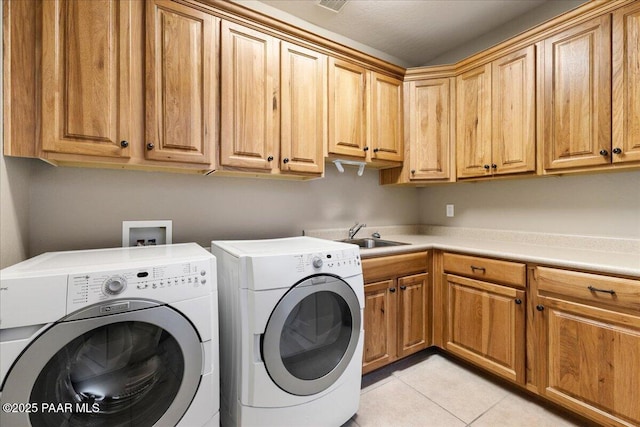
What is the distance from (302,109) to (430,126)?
1169 mm

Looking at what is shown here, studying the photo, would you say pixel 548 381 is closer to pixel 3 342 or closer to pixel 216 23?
pixel 3 342

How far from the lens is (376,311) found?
1869 mm

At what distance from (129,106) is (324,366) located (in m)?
1.60

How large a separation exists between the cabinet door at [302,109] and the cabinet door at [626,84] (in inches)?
65.7

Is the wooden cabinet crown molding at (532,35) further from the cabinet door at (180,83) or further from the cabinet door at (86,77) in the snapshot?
the cabinet door at (86,77)

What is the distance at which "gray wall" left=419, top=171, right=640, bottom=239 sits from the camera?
176cm

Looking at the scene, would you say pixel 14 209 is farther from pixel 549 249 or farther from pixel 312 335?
pixel 549 249

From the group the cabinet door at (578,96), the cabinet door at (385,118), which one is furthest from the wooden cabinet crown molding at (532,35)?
the cabinet door at (385,118)

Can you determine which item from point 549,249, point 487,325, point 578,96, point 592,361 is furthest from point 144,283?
point 578,96

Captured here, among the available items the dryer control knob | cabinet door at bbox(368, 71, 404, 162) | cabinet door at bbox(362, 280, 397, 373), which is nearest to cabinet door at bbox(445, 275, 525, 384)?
cabinet door at bbox(362, 280, 397, 373)

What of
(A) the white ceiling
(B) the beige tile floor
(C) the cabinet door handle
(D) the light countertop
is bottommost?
(B) the beige tile floor

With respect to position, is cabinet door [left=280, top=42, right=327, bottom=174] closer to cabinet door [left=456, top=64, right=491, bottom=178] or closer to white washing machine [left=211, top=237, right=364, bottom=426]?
white washing machine [left=211, top=237, right=364, bottom=426]

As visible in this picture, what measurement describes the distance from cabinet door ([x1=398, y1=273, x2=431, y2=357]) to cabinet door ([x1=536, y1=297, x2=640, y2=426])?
0.70 metres

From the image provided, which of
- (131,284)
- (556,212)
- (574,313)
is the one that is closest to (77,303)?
(131,284)
